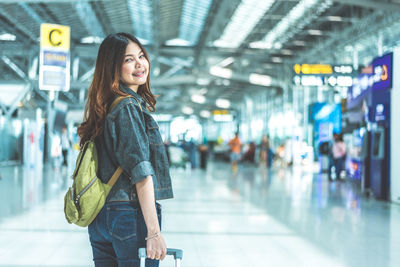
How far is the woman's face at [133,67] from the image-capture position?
202 centimetres

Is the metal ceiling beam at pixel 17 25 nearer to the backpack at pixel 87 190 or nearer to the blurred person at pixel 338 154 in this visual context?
the blurred person at pixel 338 154

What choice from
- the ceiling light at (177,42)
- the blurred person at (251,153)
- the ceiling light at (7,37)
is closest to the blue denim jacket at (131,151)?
the ceiling light at (7,37)

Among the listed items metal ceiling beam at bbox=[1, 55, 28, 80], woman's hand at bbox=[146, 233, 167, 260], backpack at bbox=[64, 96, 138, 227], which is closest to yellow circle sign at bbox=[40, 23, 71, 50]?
backpack at bbox=[64, 96, 138, 227]

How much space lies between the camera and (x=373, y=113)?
11.7 meters

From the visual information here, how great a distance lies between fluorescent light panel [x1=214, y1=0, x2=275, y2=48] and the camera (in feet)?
67.4

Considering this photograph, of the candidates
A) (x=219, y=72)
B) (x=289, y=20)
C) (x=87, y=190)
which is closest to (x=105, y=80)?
(x=87, y=190)

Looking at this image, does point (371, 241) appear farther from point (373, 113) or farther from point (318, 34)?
point (318, 34)

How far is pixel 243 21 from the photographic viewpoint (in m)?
23.4

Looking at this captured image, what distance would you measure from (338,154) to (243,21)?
359 inches

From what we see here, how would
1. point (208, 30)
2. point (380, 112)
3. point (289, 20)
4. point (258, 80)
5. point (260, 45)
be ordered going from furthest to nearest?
point (258, 80), point (260, 45), point (208, 30), point (289, 20), point (380, 112)

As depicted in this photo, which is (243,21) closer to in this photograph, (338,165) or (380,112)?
(338,165)

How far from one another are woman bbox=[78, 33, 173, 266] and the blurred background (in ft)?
9.93

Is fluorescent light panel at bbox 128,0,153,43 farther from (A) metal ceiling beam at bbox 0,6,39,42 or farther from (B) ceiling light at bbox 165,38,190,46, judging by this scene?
(A) metal ceiling beam at bbox 0,6,39,42

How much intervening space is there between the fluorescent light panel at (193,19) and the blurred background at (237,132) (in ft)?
0.33
